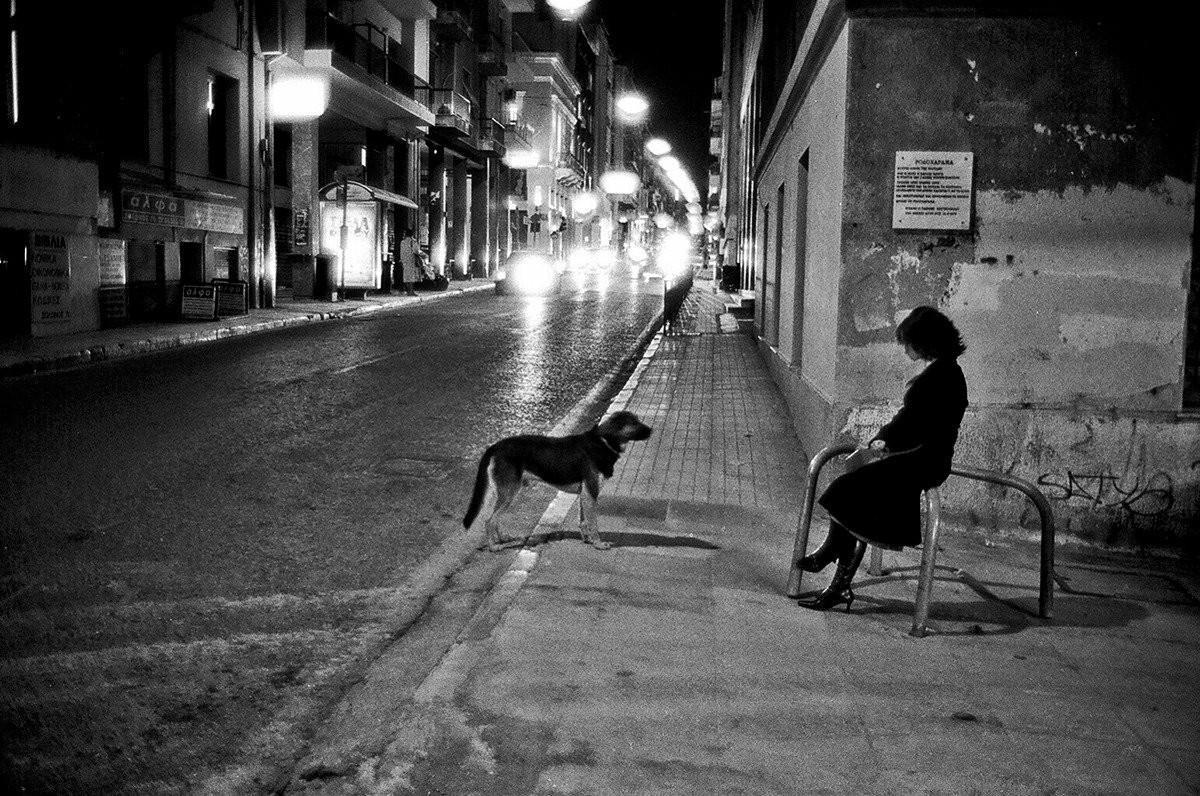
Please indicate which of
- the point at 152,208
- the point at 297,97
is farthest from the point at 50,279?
the point at 297,97

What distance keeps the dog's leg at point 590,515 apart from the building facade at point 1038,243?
1754 millimetres

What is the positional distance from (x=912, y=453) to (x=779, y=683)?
1.35 metres

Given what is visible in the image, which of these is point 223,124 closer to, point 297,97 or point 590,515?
point 297,97

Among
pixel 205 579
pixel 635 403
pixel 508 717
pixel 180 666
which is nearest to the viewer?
pixel 508 717

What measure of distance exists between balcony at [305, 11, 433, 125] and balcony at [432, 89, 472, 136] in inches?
102

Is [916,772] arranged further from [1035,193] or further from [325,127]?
[325,127]

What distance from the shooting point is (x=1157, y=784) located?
3527mm

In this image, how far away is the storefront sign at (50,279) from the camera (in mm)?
16625

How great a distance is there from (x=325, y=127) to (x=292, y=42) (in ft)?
26.8

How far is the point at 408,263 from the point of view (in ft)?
116

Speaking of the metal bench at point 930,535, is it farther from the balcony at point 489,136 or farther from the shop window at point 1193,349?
the balcony at point 489,136

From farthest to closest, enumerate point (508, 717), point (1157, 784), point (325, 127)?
1. point (325, 127)
2. point (508, 717)
3. point (1157, 784)

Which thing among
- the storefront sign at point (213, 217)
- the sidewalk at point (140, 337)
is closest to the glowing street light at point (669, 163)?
the sidewalk at point (140, 337)

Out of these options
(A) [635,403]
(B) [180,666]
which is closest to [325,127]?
(A) [635,403]
